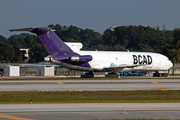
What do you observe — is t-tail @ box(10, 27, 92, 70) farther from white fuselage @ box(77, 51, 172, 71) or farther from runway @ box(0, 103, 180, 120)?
runway @ box(0, 103, 180, 120)

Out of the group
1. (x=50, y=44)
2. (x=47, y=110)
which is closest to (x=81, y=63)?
(x=50, y=44)

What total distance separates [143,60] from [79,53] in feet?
45.6

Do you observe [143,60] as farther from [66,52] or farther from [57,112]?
[57,112]

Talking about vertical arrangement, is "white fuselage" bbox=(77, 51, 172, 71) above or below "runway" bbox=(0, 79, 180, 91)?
above

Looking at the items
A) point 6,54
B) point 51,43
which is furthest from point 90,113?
point 6,54

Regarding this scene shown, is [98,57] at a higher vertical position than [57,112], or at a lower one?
higher

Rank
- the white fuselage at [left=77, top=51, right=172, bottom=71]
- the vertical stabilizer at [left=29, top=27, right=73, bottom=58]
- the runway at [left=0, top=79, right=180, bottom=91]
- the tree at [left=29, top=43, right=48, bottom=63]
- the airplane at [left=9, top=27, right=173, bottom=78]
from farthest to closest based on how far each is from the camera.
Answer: the tree at [left=29, top=43, right=48, bottom=63]
the white fuselage at [left=77, top=51, right=172, bottom=71]
the airplane at [left=9, top=27, right=173, bottom=78]
the vertical stabilizer at [left=29, top=27, right=73, bottom=58]
the runway at [left=0, top=79, right=180, bottom=91]

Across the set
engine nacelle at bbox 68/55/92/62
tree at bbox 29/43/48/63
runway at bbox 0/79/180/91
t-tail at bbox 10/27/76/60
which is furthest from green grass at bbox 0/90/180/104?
tree at bbox 29/43/48/63

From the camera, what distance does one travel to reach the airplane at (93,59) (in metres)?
48.3

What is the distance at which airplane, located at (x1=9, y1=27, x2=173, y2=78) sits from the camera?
4834cm

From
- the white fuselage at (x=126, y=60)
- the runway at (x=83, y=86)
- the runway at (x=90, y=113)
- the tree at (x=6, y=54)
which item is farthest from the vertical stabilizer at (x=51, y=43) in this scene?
the tree at (x=6, y=54)

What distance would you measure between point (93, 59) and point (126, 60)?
7279 millimetres

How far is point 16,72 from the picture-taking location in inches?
2817

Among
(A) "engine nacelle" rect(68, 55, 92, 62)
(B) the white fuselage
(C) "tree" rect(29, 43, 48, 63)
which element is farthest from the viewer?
(C) "tree" rect(29, 43, 48, 63)
